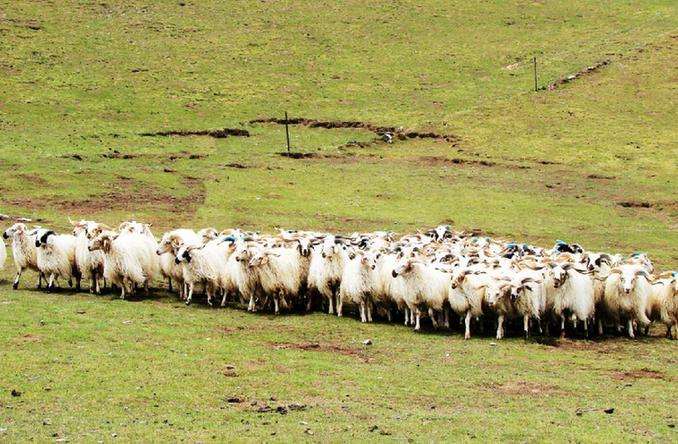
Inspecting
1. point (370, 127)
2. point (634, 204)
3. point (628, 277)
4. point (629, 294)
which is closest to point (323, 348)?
point (629, 294)

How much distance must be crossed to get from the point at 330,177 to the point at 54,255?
67.8 feet

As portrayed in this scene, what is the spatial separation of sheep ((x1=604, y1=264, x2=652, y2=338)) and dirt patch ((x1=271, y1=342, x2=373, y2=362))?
5730mm

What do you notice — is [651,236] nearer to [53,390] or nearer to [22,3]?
[53,390]

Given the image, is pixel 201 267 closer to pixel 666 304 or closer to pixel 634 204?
pixel 666 304

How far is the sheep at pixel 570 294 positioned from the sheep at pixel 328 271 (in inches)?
184

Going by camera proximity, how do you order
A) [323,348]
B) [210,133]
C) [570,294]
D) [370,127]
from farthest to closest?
[370,127], [210,133], [570,294], [323,348]

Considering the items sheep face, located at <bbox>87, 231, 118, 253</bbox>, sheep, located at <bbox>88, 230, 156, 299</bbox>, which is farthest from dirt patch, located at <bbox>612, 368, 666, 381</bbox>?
sheep face, located at <bbox>87, 231, 118, 253</bbox>

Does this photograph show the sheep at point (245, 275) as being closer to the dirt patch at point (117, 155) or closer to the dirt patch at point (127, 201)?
the dirt patch at point (127, 201)

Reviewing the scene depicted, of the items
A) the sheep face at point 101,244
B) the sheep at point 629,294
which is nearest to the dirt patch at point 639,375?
the sheep at point 629,294

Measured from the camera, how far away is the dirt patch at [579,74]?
58356mm

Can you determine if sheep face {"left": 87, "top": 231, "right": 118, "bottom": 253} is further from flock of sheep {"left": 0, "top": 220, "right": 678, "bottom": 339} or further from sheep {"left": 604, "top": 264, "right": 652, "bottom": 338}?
sheep {"left": 604, "top": 264, "right": 652, "bottom": 338}

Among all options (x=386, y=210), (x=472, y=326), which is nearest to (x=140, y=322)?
(x=472, y=326)

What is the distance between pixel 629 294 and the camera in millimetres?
20203

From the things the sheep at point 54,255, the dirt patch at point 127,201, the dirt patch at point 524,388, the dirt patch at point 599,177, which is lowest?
the dirt patch at point 524,388
